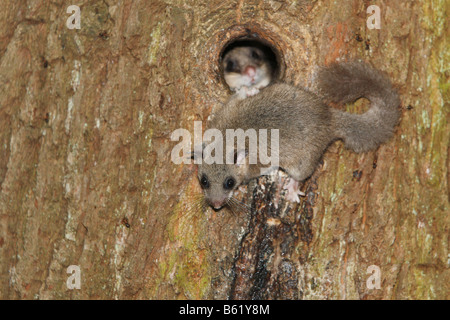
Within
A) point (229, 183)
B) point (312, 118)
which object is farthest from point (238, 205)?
point (312, 118)

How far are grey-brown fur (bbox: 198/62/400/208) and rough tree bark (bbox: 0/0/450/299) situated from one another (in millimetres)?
118

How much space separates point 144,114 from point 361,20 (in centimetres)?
182

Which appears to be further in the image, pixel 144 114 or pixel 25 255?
pixel 25 255

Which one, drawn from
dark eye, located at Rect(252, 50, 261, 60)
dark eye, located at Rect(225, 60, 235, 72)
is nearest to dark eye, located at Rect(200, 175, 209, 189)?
dark eye, located at Rect(225, 60, 235, 72)

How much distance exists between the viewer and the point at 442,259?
12.2 ft

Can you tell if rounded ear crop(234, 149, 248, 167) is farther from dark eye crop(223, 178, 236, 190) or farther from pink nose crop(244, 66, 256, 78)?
pink nose crop(244, 66, 256, 78)

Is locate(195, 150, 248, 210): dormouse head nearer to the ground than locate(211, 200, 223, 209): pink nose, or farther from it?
farther from it

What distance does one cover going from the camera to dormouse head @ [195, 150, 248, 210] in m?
4.02

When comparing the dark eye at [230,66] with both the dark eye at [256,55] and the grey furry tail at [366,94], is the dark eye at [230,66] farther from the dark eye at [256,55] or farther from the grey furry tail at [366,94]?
the grey furry tail at [366,94]

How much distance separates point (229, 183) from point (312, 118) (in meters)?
0.92

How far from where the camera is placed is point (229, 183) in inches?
168

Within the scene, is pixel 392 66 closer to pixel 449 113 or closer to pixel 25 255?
pixel 449 113

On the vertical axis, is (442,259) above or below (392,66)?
below
